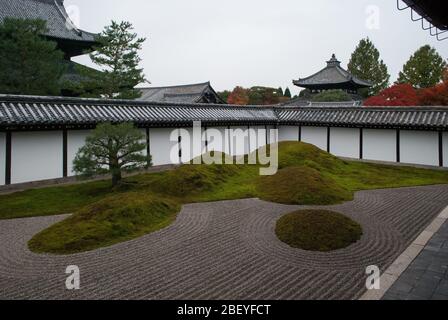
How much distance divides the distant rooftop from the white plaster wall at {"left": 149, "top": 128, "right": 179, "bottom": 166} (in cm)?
1341

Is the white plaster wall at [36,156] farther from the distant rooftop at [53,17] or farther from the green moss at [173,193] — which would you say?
the distant rooftop at [53,17]

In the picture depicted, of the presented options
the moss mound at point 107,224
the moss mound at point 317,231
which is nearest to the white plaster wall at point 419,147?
the moss mound at point 317,231

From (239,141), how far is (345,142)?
7.24 meters

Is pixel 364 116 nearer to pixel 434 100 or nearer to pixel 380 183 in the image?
pixel 380 183

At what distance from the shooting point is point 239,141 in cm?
2391

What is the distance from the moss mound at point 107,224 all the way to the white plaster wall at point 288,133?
17090 millimetres

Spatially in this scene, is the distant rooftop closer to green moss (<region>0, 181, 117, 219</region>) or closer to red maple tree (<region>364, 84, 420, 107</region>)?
green moss (<region>0, 181, 117, 219</region>)

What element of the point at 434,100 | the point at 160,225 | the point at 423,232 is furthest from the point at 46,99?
the point at 434,100

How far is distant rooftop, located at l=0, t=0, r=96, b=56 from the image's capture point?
2564 cm

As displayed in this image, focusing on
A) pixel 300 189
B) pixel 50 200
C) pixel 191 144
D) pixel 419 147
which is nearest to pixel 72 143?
pixel 50 200

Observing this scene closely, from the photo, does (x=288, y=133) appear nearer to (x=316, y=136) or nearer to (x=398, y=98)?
(x=316, y=136)

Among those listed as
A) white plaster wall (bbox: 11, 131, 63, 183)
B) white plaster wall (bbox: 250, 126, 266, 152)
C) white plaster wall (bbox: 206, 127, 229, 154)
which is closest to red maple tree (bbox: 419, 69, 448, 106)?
white plaster wall (bbox: 250, 126, 266, 152)

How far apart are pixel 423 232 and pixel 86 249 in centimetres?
838
